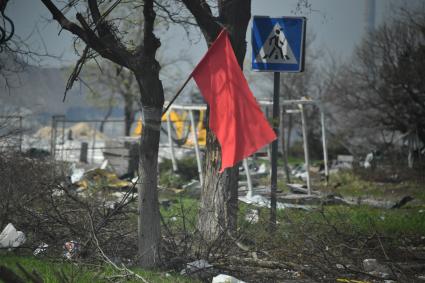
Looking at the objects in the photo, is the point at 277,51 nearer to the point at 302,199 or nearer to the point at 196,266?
the point at 196,266

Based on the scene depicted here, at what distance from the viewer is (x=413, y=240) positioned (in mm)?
10539

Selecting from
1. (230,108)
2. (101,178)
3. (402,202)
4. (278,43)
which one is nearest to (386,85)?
(402,202)

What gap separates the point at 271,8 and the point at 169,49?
33700mm

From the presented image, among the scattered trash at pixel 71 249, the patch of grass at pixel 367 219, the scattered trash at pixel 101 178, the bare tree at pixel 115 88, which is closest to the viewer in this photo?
the scattered trash at pixel 71 249

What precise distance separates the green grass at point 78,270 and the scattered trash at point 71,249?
248 mm

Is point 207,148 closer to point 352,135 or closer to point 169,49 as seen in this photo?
point 352,135

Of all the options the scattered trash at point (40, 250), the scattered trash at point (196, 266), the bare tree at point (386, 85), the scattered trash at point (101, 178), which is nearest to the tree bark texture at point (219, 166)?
the scattered trash at point (196, 266)

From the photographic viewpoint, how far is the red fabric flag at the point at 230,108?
313 inches

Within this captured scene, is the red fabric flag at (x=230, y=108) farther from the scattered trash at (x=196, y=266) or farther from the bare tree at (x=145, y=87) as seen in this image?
the scattered trash at (x=196, y=266)

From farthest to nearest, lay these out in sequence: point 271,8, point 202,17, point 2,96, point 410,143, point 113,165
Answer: point 410,143
point 113,165
point 2,96
point 271,8
point 202,17

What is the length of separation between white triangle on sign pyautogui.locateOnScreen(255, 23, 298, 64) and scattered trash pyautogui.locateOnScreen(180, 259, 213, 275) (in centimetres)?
326

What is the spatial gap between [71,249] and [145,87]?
6.16 feet

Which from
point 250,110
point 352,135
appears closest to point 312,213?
point 250,110

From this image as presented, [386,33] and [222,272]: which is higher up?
[386,33]
